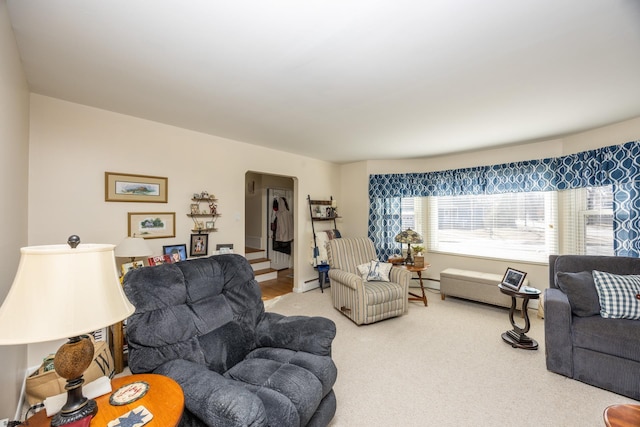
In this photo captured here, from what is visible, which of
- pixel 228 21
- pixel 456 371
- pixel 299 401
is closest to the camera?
pixel 299 401

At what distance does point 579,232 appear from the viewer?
11.3ft

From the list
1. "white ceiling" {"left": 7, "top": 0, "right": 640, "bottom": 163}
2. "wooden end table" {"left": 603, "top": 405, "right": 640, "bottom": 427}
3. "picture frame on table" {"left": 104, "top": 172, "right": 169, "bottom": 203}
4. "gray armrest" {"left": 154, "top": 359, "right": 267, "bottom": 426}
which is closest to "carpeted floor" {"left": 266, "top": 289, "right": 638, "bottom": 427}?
"wooden end table" {"left": 603, "top": 405, "right": 640, "bottom": 427}

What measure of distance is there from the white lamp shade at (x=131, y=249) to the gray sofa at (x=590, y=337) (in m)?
3.73

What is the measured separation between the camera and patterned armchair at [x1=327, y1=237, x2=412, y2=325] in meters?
3.22

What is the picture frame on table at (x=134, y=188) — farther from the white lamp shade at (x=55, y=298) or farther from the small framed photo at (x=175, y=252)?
the white lamp shade at (x=55, y=298)

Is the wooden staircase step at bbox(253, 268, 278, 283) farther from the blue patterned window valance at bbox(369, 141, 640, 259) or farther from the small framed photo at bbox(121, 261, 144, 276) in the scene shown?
the small framed photo at bbox(121, 261, 144, 276)

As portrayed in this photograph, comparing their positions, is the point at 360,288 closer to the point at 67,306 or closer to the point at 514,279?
the point at 514,279

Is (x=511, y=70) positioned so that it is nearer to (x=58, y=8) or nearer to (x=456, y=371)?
(x=456, y=371)

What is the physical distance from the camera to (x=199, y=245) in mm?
3355

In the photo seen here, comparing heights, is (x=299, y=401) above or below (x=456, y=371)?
above

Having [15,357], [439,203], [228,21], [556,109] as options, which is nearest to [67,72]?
[228,21]

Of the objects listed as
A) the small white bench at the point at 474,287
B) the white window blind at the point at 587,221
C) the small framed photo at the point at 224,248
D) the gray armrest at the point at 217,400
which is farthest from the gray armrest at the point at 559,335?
the small framed photo at the point at 224,248

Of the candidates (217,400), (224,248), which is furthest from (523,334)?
(224,248)

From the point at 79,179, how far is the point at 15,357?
1.53m
